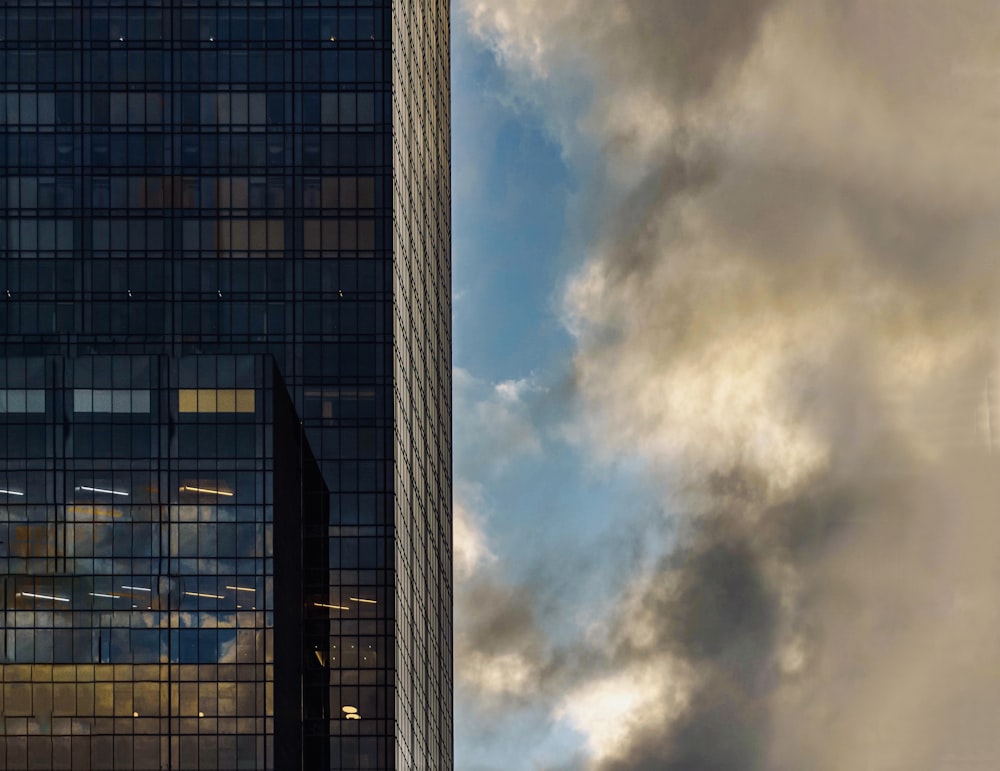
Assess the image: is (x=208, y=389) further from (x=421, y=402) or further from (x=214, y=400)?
(x=421, y=402)

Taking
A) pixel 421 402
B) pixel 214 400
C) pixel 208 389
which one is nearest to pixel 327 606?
pixel 214 400

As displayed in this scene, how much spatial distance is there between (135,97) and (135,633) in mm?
49183

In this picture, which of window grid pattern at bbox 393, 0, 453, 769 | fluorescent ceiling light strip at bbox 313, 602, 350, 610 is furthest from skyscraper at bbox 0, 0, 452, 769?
window grid pattern at bbox 393, 0, 453, 769

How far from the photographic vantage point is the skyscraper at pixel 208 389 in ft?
430

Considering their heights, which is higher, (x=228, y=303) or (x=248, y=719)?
(x=228, y=303)

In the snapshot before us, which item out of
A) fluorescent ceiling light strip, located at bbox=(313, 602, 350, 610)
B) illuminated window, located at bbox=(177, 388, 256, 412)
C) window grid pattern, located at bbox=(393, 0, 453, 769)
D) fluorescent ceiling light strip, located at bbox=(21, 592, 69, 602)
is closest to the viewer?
fluorescent ceiling light strip, located at bbox=(21, 592, 69, 602)

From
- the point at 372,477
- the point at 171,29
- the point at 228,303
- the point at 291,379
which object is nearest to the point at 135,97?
the point at 171,29

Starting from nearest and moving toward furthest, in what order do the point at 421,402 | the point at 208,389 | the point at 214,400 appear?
the point at 214,400 < the point at 208,389 < the point at 421,402

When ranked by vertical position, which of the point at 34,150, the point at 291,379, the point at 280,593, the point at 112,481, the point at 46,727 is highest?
the point at 34,150

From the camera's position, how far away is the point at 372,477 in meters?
141

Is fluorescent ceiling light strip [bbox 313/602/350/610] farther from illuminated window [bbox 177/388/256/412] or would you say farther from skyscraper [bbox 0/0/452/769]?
illuminated window [bbox 177/388/256/412]

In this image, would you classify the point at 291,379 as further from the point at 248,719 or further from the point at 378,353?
the point at 248,719

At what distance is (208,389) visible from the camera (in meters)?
137

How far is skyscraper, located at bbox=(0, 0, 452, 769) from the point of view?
430ft
